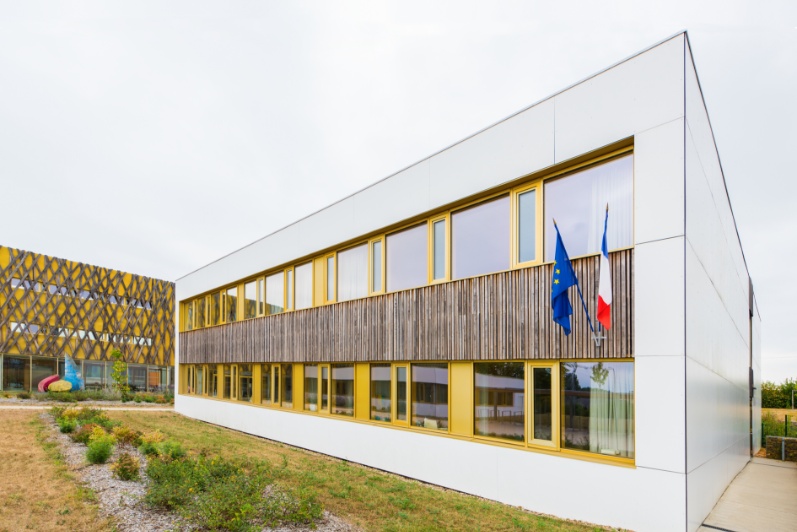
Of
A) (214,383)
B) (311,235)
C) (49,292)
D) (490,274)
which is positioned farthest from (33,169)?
(490,274)

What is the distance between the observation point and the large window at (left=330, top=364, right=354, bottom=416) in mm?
12648

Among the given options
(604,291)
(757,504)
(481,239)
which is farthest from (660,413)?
→ (481,239)

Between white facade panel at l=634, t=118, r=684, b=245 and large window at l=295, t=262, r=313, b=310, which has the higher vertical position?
white facade panel at l=634, t=118, r=684, b=245

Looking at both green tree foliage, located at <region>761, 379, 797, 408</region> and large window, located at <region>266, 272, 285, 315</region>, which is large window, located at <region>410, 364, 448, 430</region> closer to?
large window, located at <region>266, 272, 285, 315</region>

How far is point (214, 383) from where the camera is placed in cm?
2083

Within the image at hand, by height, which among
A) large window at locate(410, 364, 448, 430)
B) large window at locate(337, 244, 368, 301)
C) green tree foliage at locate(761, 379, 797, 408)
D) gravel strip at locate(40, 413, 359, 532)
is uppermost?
large window at locate(337, 244, 368, 301)

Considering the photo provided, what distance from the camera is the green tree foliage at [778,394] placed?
3102 centimetres

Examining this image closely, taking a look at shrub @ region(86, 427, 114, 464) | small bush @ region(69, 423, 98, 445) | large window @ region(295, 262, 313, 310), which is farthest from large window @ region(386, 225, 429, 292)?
small bush @ region(69, 423, 98, 445)

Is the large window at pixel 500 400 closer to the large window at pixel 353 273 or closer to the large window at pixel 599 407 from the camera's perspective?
the large window at pixel 599 407

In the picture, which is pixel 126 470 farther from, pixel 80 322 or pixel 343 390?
pixel 80 322

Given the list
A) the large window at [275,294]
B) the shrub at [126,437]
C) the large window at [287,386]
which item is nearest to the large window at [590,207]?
the shrub at [126,437]

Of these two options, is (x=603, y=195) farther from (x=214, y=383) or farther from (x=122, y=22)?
(x=214, y=383)

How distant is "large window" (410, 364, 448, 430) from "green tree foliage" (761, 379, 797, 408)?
3038 cm

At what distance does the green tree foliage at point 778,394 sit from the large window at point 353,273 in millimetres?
30581
